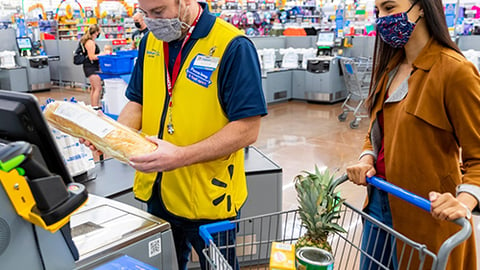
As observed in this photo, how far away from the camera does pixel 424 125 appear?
1.41m

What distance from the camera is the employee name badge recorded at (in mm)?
1542

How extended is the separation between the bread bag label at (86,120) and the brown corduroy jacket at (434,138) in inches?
37.8

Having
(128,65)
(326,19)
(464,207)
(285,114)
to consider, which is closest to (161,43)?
(464,207)

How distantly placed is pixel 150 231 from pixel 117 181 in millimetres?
1018

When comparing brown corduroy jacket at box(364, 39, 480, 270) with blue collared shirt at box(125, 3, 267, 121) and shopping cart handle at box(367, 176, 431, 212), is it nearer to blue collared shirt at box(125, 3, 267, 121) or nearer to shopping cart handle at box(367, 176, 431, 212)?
shopping cart handle at box(367, 176, 431, 212)

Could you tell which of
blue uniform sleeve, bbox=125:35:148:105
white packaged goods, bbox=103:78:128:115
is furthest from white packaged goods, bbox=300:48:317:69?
blue uniform sleeve, bbox=125:35:148:105

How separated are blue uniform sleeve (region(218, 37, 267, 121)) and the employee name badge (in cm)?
3

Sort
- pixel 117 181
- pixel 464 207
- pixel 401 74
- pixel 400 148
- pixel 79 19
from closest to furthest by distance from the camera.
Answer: pixel 464 207
pixel 400 148
pixel 401 74
pixel 117 181
pixel 79 19

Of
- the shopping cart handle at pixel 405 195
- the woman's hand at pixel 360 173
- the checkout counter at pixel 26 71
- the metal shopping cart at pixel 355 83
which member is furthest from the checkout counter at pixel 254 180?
the checkout counter at pixel 26 71

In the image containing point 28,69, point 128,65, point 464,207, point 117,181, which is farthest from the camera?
point 28,69

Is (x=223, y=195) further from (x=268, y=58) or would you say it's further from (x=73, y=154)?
(x=268, y=58)

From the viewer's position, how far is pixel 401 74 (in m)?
1.61

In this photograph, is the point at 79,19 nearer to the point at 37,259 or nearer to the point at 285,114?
the point at 285,114

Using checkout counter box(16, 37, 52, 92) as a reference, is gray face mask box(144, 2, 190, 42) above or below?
above
